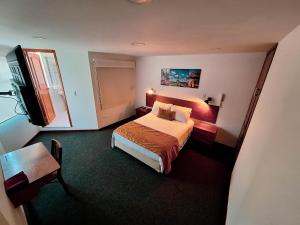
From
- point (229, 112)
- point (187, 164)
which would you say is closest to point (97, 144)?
point (187, 164)

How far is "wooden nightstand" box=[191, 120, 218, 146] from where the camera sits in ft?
9.52

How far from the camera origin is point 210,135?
114 inches

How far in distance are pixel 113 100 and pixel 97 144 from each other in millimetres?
1490

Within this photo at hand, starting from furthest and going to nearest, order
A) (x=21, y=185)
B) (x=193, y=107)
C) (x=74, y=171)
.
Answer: (x=193, y=107) → (x=74, y=171) → (x=21, y=185)

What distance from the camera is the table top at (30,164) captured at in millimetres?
1459

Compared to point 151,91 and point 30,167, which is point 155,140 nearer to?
point 30,167

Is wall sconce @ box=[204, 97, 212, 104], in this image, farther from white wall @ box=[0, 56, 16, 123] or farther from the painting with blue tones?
white wall @ box=[0, 56, 16, 123]

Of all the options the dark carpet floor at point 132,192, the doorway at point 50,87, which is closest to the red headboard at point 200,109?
the dark carpet floor at point 132,192

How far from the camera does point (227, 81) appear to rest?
2822mm

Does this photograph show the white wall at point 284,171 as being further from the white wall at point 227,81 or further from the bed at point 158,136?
the white wall at point 227,81

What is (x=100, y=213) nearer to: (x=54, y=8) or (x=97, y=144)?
(x=97, y=144)

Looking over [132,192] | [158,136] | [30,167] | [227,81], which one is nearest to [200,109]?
[227,81]

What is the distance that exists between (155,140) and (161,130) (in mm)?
439

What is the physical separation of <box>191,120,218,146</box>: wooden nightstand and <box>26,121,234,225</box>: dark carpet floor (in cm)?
32
